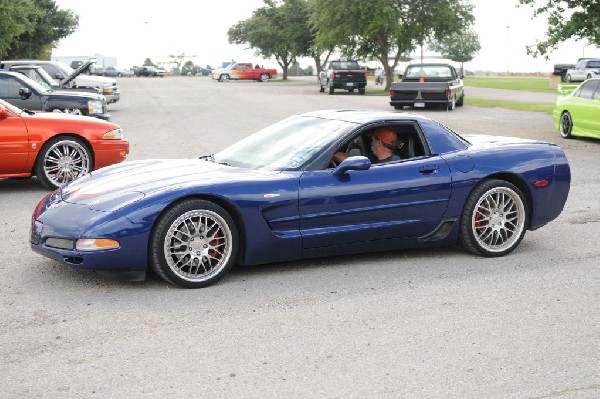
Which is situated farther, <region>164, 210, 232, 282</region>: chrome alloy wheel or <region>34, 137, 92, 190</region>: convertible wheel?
<region>34, 137, 92, 190</region>: convertible wheel

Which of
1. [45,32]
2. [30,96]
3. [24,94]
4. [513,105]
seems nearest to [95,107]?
[30,96]

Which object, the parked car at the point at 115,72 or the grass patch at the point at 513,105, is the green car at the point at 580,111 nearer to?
the grass patch at the point at 513,105

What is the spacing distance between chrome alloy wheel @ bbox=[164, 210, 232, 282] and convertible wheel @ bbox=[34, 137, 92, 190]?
5.55 meters

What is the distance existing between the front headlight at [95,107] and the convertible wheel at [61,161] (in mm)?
7952

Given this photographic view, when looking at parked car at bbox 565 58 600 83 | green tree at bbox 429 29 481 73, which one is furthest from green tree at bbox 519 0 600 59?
green tree at bbox 429 29 481 73

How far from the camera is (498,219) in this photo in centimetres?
759

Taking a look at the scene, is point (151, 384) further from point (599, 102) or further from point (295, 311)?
point (599, 102)

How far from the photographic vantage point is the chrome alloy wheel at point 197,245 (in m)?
6.34

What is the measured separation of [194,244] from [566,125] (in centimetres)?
1534

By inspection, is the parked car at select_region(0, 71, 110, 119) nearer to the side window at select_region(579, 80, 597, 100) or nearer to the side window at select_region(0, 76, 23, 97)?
the side window at select_region(0, 76, 23, 97)

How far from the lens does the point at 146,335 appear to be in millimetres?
5328

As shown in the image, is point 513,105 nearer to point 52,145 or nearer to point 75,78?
point 75,78

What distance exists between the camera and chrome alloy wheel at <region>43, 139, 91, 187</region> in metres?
11.5

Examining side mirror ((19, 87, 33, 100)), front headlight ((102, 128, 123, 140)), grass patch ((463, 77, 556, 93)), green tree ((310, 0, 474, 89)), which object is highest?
green tree ((310, 0, 474, 89))
